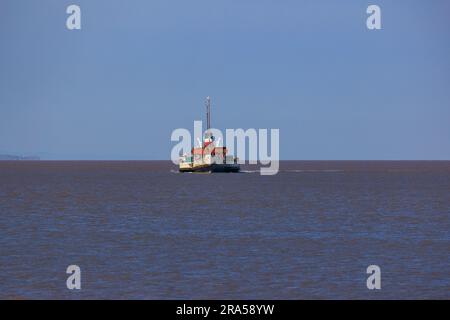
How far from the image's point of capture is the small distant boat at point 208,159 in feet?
590

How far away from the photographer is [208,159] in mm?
183500

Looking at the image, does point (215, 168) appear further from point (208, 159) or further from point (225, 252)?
point (225, 252)

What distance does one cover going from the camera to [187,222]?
61.7m

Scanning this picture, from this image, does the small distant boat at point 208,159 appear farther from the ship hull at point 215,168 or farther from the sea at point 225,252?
the sea at point 225,252

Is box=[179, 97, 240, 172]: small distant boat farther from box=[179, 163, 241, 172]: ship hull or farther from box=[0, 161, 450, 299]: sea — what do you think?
box=[0, 161, 450, 299]: sea

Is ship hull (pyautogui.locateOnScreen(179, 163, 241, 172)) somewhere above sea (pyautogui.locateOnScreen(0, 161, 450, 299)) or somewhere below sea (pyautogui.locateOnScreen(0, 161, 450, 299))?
below

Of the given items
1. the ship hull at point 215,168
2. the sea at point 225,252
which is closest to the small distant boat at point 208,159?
the ship hull at point 215,168

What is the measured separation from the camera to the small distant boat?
179712mm

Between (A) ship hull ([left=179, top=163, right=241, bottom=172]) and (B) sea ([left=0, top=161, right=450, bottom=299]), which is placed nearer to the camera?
(B) sea ([left=0, top=161, right=450, bottom=299])

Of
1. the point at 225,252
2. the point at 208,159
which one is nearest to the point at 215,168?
the point at 208,159

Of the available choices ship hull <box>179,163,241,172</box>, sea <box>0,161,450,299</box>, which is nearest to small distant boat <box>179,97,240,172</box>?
ship hull <box>179,163,241,172</box>

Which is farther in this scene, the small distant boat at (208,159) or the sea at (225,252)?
the small distant boat at (208,159)

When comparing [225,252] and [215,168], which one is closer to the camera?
[225,252]

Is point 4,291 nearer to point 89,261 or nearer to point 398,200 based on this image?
point 89,261
